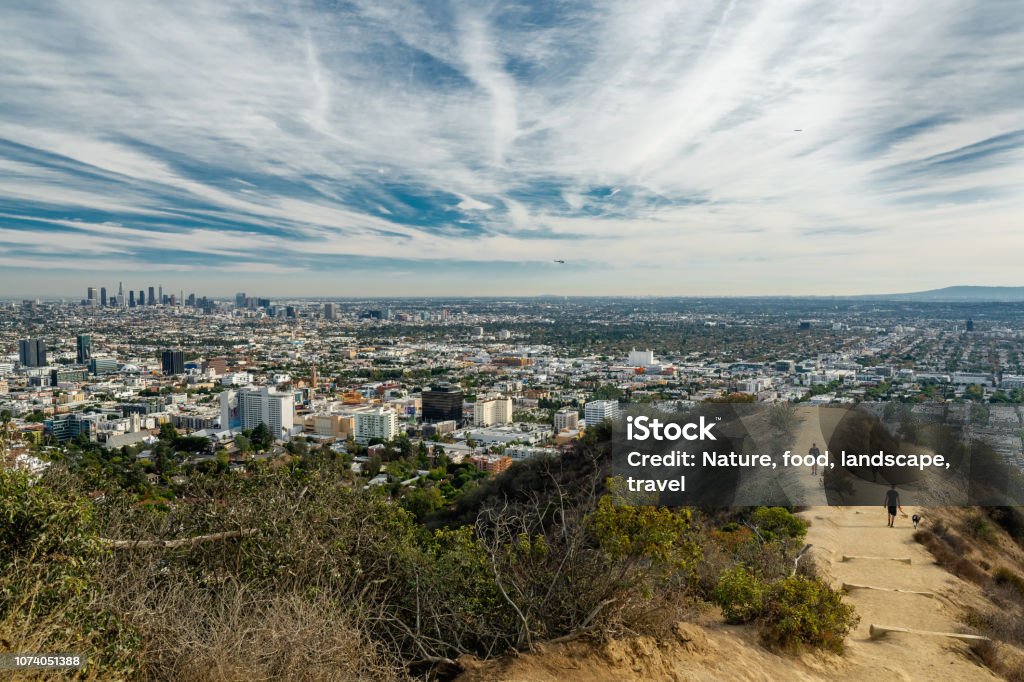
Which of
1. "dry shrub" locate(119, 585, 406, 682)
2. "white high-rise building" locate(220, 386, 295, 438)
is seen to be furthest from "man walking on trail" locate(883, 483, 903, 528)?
"white high-rise building" locate(220, 386, 295, 438)

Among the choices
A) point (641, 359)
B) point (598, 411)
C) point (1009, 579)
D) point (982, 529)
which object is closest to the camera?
point (1009, 579)

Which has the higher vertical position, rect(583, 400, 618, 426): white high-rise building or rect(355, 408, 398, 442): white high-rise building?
rect(583, 400, 618, 426): white high-rise building

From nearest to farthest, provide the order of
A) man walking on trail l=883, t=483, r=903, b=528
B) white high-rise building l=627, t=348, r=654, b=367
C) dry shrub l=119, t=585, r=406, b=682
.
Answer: dry shrub l=119, t=585, r=406, b=682 → man walking on trail l=883, t=483, r=903, b=528 → white high-rise building l=627, t=348, r=654, b=367

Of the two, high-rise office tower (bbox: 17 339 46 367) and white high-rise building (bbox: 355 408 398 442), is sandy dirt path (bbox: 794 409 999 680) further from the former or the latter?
high-rise office tower (bbox: 17 339 46 367)

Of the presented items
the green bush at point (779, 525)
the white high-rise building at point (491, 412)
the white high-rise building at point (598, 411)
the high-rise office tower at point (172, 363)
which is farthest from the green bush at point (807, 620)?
the high-rise office tower at point (172, 363)

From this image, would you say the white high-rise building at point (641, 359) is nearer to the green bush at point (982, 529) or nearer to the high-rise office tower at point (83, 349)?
the green bush at point (982, 529)

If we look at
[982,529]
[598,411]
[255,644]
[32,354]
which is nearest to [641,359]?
[598,411]

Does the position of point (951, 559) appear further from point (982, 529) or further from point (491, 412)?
point (491, 412)
